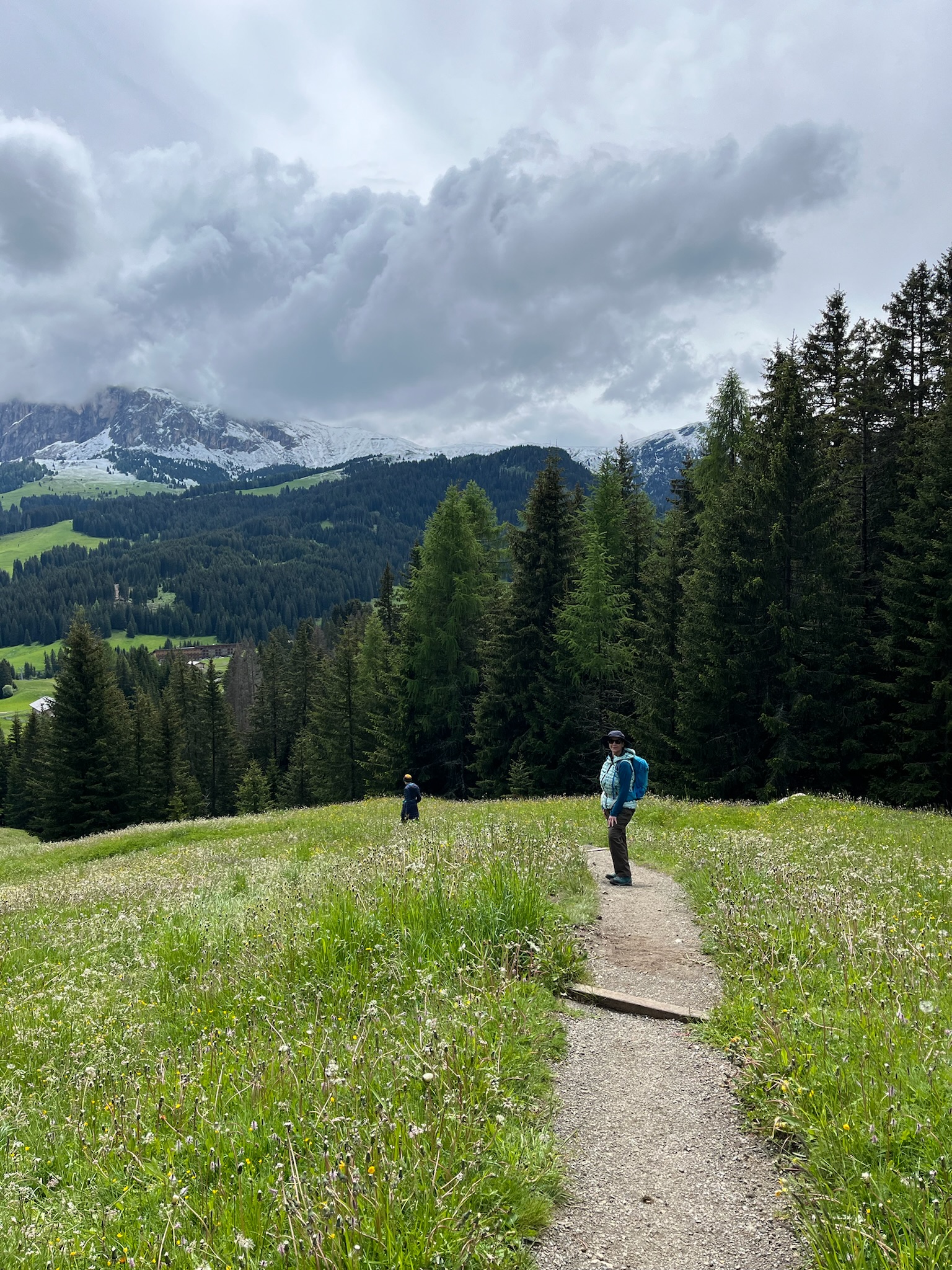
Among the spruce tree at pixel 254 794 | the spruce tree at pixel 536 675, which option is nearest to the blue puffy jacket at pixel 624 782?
the spruce tree at pixel 536 675

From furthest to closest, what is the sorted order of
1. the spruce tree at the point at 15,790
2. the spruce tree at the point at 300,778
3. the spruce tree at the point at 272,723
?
the spruce tree at the point at 272,723
the spruce tree at the point at 15,790
the spruce tree at the point at 300,778

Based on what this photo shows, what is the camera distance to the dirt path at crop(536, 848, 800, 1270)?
365cm

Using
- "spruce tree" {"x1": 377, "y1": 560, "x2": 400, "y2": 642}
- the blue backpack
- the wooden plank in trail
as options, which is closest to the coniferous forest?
"spruce tree" {"x1": 377, "y1": 560, "x2": 400, "y2": 642}

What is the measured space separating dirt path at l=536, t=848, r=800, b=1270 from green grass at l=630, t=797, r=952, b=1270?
0.81 feet

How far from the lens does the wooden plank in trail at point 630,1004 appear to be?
643cm

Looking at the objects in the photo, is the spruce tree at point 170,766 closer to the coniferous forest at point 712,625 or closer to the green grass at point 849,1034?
the coniferous forest at point 712,625

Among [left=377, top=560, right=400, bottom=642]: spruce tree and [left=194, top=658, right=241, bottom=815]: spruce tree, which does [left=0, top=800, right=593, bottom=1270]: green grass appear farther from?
[left=194, top=658, right=241, bottom=815]: spruce tree

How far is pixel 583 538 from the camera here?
127 ft

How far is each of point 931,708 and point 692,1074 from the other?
86.0 ft

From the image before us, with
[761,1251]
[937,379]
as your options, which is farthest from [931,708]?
[761,1251]

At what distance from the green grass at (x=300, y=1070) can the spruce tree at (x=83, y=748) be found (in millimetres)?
46456

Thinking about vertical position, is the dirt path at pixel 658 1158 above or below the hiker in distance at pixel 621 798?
below

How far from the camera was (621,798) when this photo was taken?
11656 millimetres

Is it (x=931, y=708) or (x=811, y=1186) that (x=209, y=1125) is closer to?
(x=811, y=1186)
